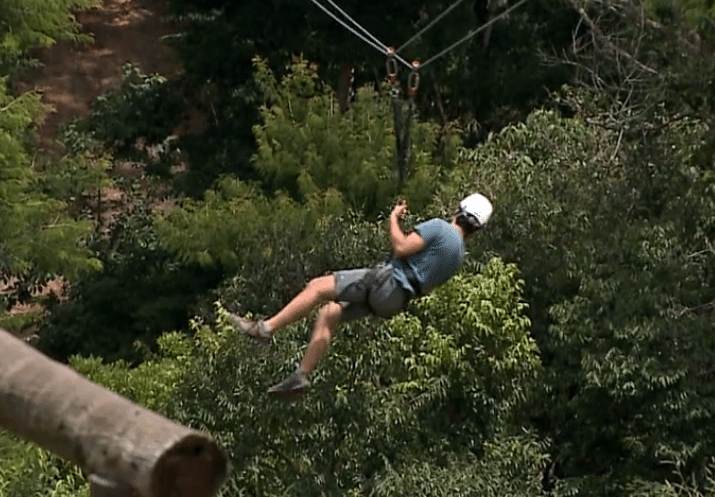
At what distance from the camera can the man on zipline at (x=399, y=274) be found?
21.5ft

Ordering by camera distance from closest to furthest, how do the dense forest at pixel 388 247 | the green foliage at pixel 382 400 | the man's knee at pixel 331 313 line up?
the man's knee at pixel 331 313 < the green foliage at pixel 382 400 < the dense forest at pixel 388 247

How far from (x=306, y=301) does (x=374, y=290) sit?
0.31m

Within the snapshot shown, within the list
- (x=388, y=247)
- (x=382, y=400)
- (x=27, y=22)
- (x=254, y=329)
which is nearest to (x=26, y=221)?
(x=27, y=22)

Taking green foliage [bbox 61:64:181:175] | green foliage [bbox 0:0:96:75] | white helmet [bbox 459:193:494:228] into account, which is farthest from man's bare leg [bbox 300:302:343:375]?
green foliage [bbox 61:64:181:175]

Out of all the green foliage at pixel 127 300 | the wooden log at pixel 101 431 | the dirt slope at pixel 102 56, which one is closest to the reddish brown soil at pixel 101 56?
the dirt slope at pixel 102 56

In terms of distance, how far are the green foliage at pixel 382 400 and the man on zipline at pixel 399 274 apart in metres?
2.55

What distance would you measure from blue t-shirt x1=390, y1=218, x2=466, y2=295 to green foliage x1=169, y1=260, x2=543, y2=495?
2659mm

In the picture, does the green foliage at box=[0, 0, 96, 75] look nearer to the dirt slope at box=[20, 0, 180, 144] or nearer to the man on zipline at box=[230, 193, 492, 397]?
the dirt slope at box=[20, 0, 180, 144]

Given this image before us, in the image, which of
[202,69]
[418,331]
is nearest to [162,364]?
[418,331]

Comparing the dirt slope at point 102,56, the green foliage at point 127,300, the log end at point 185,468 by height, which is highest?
the log end at point 185,468

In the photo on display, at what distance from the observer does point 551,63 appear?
60.8ft

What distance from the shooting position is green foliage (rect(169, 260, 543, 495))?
30.5 feet

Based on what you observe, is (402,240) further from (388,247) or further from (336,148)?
(336,148)

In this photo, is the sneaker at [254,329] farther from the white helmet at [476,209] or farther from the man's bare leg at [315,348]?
the white helmet at [476,209]
